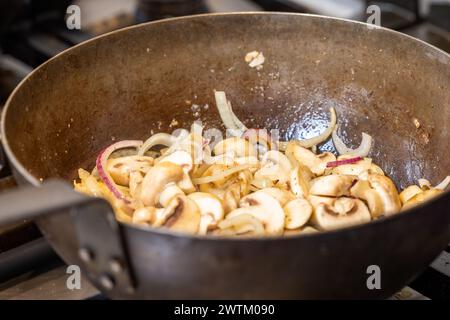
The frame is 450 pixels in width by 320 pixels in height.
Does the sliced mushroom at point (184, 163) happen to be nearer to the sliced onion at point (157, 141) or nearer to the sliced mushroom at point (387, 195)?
the sliced onion at point (157, 141)

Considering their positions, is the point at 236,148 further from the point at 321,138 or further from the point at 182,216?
the point at 182,216

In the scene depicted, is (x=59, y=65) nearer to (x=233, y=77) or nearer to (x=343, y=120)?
(x=233, y=77)

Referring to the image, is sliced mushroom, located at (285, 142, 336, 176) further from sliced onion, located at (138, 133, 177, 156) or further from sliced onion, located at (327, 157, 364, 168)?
sliced onion, located at (138, 133, 177, 156)

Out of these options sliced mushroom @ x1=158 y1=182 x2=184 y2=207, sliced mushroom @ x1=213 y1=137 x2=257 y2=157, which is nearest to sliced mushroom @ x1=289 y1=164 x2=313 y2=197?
sliced mushroom @ x1=213 y1=137 x2=257 y2=157

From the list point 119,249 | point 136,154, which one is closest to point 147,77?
point 136,154

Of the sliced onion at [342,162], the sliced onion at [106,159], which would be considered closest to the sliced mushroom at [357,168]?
the sliced onion at [342,162]

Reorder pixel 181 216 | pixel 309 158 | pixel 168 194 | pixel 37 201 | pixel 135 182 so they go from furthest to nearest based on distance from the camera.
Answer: pixel 309 158
pixel 135 182
pixel 168 194
pixel 181 216
pixel 37 201

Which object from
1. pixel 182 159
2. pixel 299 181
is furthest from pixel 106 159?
pixel 299 181
